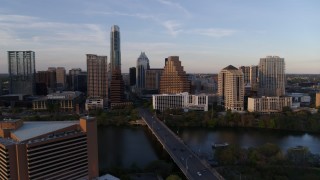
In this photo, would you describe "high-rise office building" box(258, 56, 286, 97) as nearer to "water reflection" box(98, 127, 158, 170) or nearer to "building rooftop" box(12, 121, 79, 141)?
"water reflection" box(98, 127, 158, 170)

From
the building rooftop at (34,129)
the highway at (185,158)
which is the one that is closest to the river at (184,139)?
the highway at (185,158)

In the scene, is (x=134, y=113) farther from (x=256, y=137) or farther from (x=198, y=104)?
(x=256, y=137)

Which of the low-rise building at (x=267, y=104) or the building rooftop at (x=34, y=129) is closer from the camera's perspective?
the building rooftop at (x=34, y=129)

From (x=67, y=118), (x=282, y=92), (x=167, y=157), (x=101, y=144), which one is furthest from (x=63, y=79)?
(x=167, y=157)

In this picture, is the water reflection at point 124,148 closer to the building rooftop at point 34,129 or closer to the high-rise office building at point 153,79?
the building rooftop at point 34,129

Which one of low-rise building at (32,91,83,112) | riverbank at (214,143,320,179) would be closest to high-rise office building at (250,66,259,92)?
low-rise building at (32,91,83,112)
